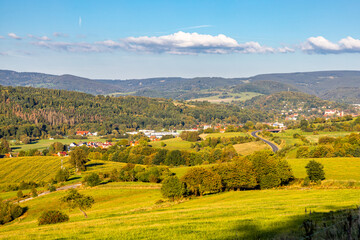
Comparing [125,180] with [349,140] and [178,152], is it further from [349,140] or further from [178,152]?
[349,140]

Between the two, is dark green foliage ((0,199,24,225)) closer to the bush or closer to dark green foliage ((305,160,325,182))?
the bush

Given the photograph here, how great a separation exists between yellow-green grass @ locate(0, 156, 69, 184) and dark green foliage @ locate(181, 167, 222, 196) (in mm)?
56063

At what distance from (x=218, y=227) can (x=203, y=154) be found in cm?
10530

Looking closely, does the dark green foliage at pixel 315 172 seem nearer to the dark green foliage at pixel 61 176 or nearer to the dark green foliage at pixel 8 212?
the dark green foliage at pixel 8 212

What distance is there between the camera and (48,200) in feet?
212

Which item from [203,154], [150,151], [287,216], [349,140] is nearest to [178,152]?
[203,154]

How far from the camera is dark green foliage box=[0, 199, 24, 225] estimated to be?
5031cm

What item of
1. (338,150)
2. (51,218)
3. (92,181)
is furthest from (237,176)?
(338,150)

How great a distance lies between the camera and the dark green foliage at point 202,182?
177 ft

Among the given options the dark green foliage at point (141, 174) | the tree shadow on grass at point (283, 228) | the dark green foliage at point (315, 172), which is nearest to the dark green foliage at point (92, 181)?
the dark green foliage at point (141, 174)

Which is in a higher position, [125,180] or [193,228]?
[193,228]

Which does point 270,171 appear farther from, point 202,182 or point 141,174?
point 141,174

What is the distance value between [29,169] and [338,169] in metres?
93.8

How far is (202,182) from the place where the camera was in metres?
54.9
